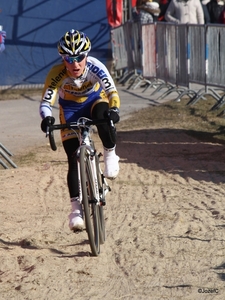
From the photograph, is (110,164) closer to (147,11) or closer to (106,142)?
(106,142)

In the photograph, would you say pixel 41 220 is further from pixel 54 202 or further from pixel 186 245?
pixel 186 245

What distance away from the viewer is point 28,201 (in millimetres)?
8219

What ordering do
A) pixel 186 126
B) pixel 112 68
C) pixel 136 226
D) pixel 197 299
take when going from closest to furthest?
pixel 197 299, pixel 136 226, pixel 186 126, pixel 112 68

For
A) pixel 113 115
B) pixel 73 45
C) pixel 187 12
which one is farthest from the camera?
pixel 187 12

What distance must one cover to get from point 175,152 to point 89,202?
4834mm

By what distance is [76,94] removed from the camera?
6.61 meters

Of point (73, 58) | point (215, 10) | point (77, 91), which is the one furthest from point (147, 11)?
point (73, 58)

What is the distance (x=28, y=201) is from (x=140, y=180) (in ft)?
5.12

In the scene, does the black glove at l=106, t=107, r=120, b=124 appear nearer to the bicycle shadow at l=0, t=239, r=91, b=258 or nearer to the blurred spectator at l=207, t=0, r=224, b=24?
the bicycle shadow at l=0, t=239, r=91, b=258

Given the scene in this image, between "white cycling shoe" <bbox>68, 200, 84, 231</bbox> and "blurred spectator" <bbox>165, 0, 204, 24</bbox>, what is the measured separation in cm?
1107

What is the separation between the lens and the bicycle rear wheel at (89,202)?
5.89 m

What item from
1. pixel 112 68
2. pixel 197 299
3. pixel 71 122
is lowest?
pixel 112 68

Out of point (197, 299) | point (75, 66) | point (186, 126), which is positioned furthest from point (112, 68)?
point (197, 299)

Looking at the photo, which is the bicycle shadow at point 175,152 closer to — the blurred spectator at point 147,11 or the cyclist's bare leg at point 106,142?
the cyclist's bare leg at point 106,142
